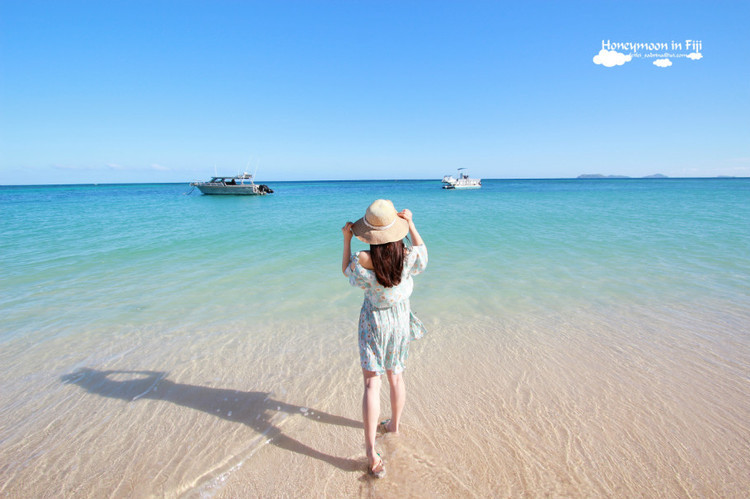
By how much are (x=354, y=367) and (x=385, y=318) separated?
1.70 m

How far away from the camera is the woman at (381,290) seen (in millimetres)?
2170

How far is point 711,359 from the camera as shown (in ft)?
12.0

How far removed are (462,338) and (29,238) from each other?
51.6ft

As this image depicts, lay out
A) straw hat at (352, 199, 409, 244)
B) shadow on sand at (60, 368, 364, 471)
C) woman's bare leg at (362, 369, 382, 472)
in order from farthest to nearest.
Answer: shadow on sand at (60, 368, 364, 471) → woman's bare leg at (362, 369, 382, 472) → straw hat at (352, 199, 409, 244)

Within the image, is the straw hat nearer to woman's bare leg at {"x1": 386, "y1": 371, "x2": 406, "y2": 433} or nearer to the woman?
the woman

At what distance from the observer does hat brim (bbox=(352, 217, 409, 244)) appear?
7.00 ft

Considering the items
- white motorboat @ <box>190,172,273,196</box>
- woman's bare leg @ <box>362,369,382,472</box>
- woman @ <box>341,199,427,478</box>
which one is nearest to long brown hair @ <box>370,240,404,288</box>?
woman @ <box>341,199,427,478</box>

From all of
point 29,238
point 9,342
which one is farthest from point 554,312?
point 29,238

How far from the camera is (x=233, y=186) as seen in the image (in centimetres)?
4394

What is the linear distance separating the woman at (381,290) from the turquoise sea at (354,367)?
0.62 m

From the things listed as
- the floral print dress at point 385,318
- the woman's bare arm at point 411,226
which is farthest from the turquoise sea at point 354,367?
the woman's bare arm at point 411,226

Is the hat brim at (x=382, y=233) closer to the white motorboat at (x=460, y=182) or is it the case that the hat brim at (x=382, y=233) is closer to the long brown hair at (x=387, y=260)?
the long brown hair at (x=387, y=260)

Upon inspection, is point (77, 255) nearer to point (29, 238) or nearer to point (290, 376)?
point (29, 238)

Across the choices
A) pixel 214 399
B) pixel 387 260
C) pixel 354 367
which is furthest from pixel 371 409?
pixel 214 399
